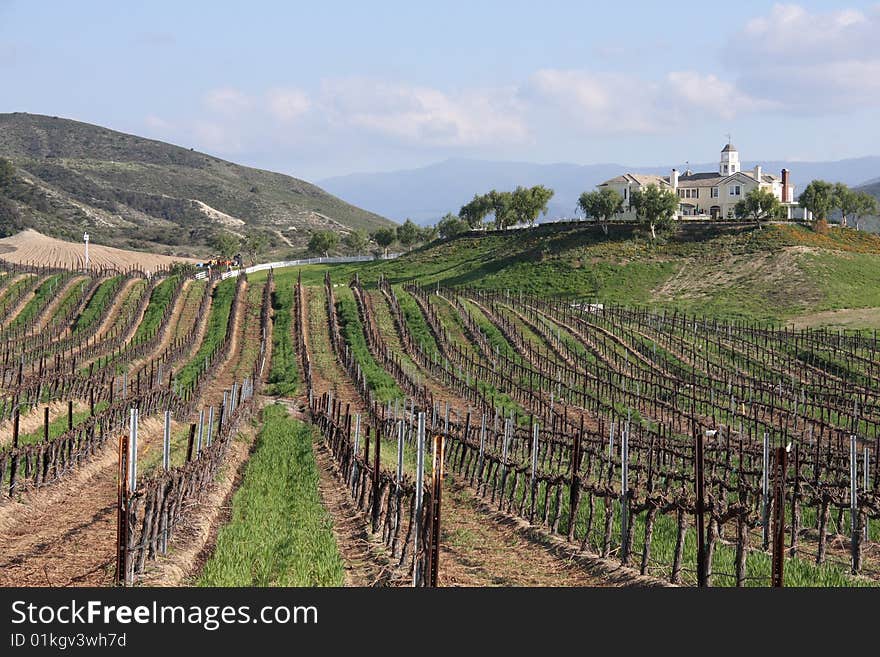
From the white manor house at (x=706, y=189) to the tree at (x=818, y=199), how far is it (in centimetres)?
754

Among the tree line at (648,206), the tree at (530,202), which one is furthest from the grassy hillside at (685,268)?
the tree at (530,202)

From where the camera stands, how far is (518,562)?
1970 centimetres

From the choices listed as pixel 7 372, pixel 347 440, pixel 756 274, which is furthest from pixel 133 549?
pixel 756 274

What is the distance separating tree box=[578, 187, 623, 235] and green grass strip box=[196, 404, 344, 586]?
280 feet

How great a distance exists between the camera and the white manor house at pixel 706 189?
124 meters

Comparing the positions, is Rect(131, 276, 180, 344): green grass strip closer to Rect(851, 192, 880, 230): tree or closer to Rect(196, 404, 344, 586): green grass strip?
Rect(196, 404, 344, 586): green grass strip

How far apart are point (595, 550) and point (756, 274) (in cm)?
7810

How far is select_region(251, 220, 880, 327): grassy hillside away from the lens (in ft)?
283

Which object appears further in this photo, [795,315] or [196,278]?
[196,278]

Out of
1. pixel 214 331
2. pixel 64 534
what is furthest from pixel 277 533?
pixel 214 331

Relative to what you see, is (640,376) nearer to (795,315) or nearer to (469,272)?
(795,315)

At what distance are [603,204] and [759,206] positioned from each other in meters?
16.1

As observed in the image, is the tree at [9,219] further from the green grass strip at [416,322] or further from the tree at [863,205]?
the tree at [863,205]

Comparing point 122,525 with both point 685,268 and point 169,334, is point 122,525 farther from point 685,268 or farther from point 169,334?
point 685,268
